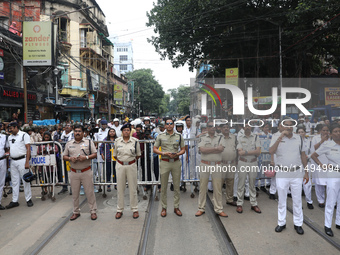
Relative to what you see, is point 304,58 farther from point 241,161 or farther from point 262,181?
point 241,161

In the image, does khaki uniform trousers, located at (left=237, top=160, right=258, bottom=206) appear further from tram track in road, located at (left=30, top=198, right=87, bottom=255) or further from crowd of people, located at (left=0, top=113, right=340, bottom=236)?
tram track in road, located at (left=30, top=198, right=87, bottom=255)

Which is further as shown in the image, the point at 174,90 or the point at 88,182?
the point at 174,90

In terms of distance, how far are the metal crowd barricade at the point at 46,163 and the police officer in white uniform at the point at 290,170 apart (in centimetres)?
521

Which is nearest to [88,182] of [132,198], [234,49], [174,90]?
[132,198]

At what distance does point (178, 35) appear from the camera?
18.5 m

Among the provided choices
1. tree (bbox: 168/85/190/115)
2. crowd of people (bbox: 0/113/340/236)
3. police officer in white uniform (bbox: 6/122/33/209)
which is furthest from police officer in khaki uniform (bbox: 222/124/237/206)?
tree (bbox: 168/85/190/115)

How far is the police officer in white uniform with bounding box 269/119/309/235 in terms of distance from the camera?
4.47 metres

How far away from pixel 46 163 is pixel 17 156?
0.77m

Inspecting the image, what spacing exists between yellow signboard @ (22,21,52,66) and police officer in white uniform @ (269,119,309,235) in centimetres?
1277

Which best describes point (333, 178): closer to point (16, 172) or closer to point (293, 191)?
point (293, 191)

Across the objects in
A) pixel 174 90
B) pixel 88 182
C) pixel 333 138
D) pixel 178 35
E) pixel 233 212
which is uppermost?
pixel 174 90

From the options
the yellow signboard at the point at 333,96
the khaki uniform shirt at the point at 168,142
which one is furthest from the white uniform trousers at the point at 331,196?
the yellow signboard at the point at 333,96

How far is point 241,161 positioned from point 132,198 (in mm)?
2481

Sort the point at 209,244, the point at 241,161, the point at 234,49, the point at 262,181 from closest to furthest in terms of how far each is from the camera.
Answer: the point at 209,244, the point at 241,161, the point at 262,181, the point at 234,49
